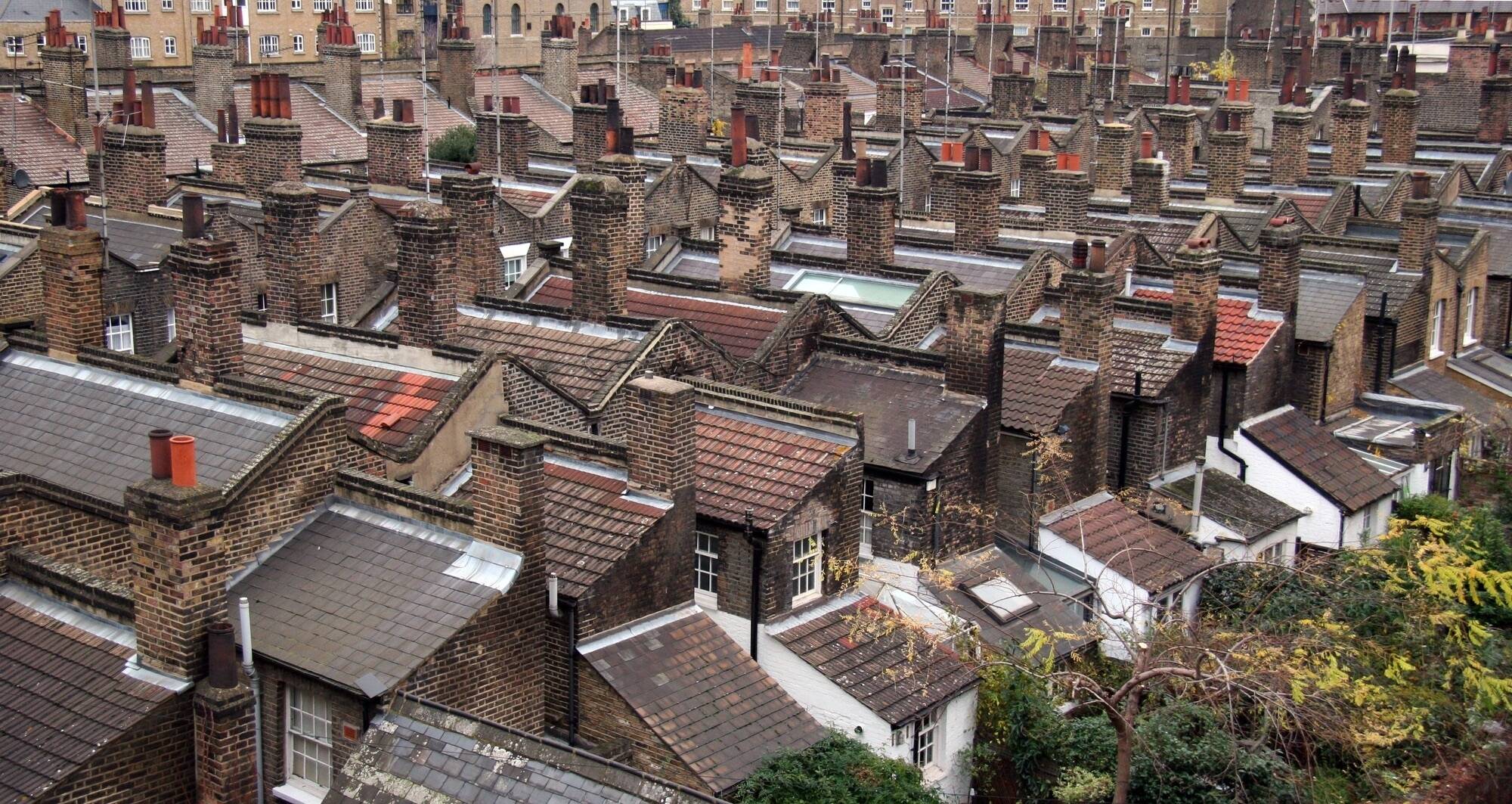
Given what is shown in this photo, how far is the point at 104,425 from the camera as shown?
2472 centimetres

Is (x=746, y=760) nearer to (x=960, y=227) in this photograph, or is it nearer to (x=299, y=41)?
(x=960, y=227)

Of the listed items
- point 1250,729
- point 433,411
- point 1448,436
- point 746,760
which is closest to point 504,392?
point 433,411

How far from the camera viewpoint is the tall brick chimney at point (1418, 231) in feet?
130

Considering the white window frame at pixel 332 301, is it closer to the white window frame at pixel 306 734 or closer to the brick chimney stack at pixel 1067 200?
the brick chimney stack at pixel 1067 200

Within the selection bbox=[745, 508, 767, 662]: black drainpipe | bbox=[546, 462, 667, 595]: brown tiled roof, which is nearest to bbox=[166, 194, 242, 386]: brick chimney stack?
bbox=[546, 462, 667, 595]: brown tiled roof

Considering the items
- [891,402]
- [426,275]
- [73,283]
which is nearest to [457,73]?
[426,275]

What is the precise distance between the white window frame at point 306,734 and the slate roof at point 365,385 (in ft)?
20.7

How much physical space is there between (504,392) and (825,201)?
2345 centimetres

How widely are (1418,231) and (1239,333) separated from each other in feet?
24.2

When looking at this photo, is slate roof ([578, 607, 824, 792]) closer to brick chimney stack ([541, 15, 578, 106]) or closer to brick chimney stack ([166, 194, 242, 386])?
brick chimney stack ([166, 194, 242, 386])

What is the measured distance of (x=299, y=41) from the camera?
97312mm

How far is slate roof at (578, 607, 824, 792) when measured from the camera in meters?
21.8

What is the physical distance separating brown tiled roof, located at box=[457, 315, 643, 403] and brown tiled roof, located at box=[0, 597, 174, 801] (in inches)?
391

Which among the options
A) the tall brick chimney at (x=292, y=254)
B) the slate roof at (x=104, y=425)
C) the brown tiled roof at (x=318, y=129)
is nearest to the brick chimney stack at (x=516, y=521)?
A: the slate roof at (x=104, y=425)
